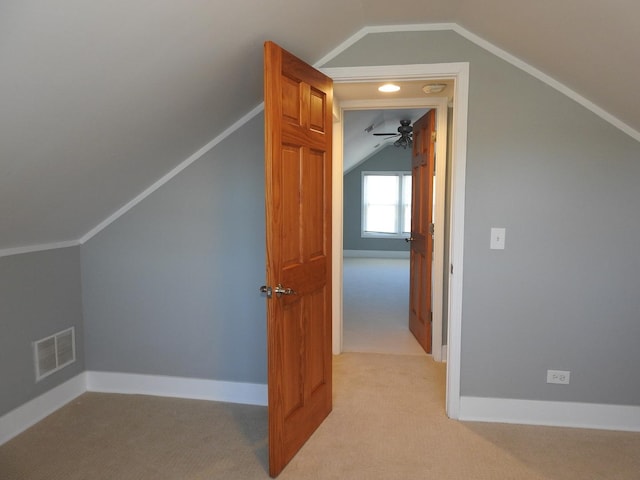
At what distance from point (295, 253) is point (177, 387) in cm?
141

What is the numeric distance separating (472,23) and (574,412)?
2.28 metres

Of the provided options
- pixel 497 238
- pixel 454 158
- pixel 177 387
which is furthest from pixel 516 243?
pixel 177 387

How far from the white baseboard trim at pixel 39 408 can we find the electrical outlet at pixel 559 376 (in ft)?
9.77

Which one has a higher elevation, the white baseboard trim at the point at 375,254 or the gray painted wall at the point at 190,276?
the gray painted wall at the point at 190,276

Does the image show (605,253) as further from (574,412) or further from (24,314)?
(24,314)

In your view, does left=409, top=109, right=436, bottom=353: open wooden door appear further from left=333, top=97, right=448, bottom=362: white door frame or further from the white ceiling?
the white ceiling

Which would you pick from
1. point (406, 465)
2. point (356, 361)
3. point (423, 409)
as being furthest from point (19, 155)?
point (356, 361)

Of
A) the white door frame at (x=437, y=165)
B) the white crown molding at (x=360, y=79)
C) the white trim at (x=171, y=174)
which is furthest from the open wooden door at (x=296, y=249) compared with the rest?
the white door frame at (x=437, y=165)

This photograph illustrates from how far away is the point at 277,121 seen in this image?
203 centimetres

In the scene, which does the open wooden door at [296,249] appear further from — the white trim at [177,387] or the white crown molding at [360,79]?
the white trim at [177,387]

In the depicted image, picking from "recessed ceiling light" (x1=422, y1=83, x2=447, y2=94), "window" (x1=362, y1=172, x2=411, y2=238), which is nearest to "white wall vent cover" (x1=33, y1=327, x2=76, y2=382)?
"recessed ceiling light" (x1=422, y1=83, x2=447, y2=94)

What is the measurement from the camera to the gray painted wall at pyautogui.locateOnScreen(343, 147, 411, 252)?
9609 mm

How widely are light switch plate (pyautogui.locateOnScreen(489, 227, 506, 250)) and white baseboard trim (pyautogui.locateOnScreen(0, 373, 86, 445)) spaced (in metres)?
2.79

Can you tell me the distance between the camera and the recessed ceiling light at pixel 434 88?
10.5 feet
